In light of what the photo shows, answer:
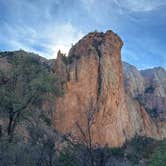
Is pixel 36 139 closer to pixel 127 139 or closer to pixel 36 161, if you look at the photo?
pixel 36 161

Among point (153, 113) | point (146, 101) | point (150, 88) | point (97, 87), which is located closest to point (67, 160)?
point (97, 87)

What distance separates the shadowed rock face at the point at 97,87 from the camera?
74.3 m

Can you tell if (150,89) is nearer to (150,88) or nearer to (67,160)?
(150,88)

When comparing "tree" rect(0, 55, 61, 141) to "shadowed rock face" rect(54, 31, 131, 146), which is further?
"shadowed rock face" rect(54, 31, 131, 146)

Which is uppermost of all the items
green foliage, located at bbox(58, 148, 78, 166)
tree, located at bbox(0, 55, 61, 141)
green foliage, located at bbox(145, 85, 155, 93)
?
green foliage, located at bbox(145, 85, 155, 93)

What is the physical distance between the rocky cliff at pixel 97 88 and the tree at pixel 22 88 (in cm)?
3882

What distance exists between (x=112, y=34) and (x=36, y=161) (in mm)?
55721

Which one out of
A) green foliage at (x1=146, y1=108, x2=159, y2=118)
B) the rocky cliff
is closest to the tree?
the rocky cliff

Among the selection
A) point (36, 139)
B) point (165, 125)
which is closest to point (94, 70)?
point (165, 125)

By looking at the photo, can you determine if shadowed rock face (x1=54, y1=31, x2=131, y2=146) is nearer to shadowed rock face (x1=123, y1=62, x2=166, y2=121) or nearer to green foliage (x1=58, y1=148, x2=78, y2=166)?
shadowed rock face (x1=123, y1=62, x2=166, y2=121)

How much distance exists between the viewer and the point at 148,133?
313ft

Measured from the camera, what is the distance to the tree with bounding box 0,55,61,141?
1135 inches

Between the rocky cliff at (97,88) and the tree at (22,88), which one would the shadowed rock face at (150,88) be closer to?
the rocky cliff at (97,88)

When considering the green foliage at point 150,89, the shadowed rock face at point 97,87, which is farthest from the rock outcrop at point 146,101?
the shadowed rock face at point 97,87
